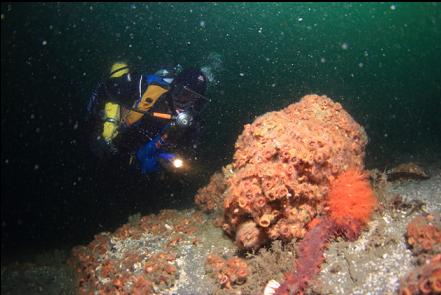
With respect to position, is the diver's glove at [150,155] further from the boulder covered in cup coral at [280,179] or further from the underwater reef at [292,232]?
the boulder covered in cup coral at [280,179]

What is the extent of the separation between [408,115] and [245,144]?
555 inches

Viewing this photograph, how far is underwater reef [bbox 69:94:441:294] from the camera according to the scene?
3.69m

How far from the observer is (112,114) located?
6625 mm

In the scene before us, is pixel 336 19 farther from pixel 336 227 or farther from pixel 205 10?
pixel 336 227

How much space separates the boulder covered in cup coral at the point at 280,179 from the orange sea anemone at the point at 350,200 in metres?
0.13

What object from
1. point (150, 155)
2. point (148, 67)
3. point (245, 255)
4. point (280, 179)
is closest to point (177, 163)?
point (150, 155)

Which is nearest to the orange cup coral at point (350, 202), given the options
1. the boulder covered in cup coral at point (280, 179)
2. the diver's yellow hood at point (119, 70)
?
the boulder covered in cup coral at point (280, 179)

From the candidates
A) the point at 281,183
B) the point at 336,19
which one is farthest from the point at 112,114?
the point at 336,19

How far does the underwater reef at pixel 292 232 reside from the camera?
3.69 m

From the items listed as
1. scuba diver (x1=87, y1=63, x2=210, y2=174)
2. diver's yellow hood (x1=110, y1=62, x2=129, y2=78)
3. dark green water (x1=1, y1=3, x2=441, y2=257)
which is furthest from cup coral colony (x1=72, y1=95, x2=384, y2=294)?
diver's yellow hood (x1=110, y1=62, x2=129, y2=78)

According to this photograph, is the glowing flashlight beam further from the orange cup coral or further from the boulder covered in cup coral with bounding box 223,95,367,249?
the orange cup coral

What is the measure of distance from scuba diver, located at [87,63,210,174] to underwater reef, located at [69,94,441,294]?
1.79 m

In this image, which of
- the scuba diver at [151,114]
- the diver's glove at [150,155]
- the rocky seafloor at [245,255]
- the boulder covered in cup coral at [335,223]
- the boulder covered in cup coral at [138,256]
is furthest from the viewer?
the diver's glove at [150,155]

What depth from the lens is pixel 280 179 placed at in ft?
12.8
